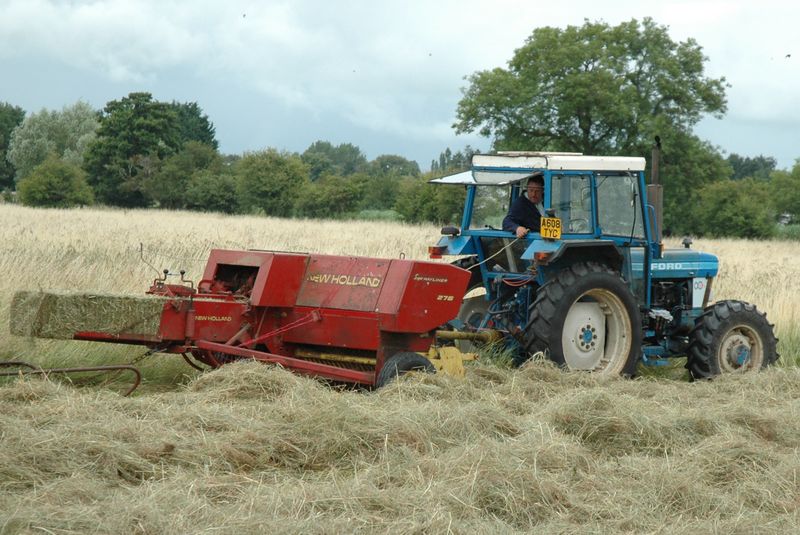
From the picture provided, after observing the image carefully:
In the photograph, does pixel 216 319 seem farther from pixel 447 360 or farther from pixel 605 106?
pixel 605 106

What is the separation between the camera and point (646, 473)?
5.61 meters

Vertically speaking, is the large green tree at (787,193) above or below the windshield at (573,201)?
above

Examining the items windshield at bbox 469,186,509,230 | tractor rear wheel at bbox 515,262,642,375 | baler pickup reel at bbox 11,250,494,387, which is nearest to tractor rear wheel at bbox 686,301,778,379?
tractor rear wheel at bbox 515,262,642,375

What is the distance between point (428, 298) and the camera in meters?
8.09

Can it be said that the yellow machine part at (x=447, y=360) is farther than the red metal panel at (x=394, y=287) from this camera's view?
Yes

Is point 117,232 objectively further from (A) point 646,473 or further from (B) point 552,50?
(B) point 552,50

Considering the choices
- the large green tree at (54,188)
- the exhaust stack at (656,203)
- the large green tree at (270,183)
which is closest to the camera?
the exhaust stack at (656,203)

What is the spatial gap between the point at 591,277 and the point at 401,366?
218 cm

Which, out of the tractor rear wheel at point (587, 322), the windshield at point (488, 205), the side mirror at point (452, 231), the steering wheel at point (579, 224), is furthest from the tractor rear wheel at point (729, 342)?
the side mirror at point (452, 231)

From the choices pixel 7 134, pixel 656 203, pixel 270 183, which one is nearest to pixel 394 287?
pixel 656 203

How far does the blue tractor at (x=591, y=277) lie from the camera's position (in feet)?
29.8

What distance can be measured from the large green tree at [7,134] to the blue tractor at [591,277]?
82140 millimetres

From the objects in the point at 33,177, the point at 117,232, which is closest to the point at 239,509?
the point at 117,232

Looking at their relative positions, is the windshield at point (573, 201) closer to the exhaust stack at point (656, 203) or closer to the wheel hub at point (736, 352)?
the exhaust stack at point (656, 203)
